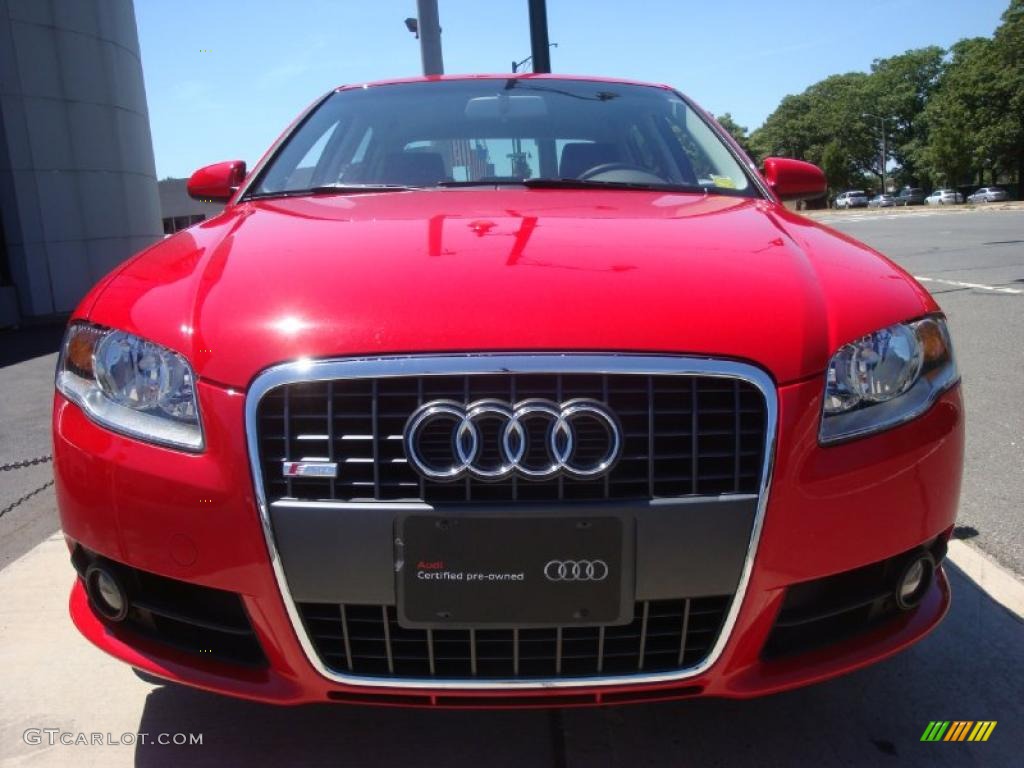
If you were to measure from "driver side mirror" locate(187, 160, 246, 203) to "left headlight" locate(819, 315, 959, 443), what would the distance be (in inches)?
89.1

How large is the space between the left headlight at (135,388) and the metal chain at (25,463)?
10.2 feet

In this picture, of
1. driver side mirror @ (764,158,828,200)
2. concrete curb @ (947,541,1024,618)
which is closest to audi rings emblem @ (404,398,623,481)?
concrete curb @ (947,541,1024,618)

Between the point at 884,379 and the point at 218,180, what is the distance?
2403 mm

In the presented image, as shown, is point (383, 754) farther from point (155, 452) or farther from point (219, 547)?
point (155, 452)

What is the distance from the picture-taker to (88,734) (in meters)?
2.15

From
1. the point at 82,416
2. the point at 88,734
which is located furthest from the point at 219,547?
the point at 88,734

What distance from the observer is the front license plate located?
158 cm

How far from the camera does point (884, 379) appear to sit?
1.77 metres

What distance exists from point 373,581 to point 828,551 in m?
0.85

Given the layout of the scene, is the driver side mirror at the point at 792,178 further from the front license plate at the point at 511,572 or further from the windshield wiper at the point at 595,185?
the front license plate at the point at 511,572

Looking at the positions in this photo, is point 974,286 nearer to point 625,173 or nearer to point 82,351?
point 625,173

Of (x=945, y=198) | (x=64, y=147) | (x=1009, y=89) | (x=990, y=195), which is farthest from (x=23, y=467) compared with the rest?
(x=945, y=198)

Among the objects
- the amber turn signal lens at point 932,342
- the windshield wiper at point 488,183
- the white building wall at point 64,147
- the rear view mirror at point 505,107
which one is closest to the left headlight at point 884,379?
the amber turn signal lens at point 932,342

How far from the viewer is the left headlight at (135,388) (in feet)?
5.54
